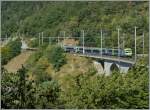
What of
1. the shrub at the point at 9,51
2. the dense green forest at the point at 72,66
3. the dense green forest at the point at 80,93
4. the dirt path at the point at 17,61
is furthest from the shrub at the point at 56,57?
the dense green forest at the point at 80,93

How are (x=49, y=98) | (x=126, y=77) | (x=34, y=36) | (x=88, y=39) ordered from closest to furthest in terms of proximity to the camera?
(x=49, y=98) → (x=126, y=77) → (x=88, y=39) → (x=34, y=36)

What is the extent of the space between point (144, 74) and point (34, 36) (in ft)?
76.0

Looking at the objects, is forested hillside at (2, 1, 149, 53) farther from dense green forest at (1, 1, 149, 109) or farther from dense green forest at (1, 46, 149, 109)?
dense green forest at (1, 46, 149, 109)

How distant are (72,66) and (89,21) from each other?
21.8 feet

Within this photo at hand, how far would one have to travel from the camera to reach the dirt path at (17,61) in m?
21.4

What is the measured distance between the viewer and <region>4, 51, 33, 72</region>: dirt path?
70.2ft

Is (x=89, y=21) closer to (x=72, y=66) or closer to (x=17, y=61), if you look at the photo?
(x=17, y=61)

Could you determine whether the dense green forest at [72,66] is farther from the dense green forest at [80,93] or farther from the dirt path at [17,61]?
the dirt path at [17,61]

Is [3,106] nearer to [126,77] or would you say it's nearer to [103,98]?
[103,98]

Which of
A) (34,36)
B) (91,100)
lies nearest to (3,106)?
(91,100)

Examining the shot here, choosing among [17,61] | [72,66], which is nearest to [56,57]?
[72,66]

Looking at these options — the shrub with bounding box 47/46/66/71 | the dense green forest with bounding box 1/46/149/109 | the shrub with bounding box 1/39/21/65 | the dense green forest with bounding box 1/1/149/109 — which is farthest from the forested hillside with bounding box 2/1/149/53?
the dense green forest with bounding box 1/46/149/109

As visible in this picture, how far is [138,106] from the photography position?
4703 millimetres

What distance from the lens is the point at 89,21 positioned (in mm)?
27266
